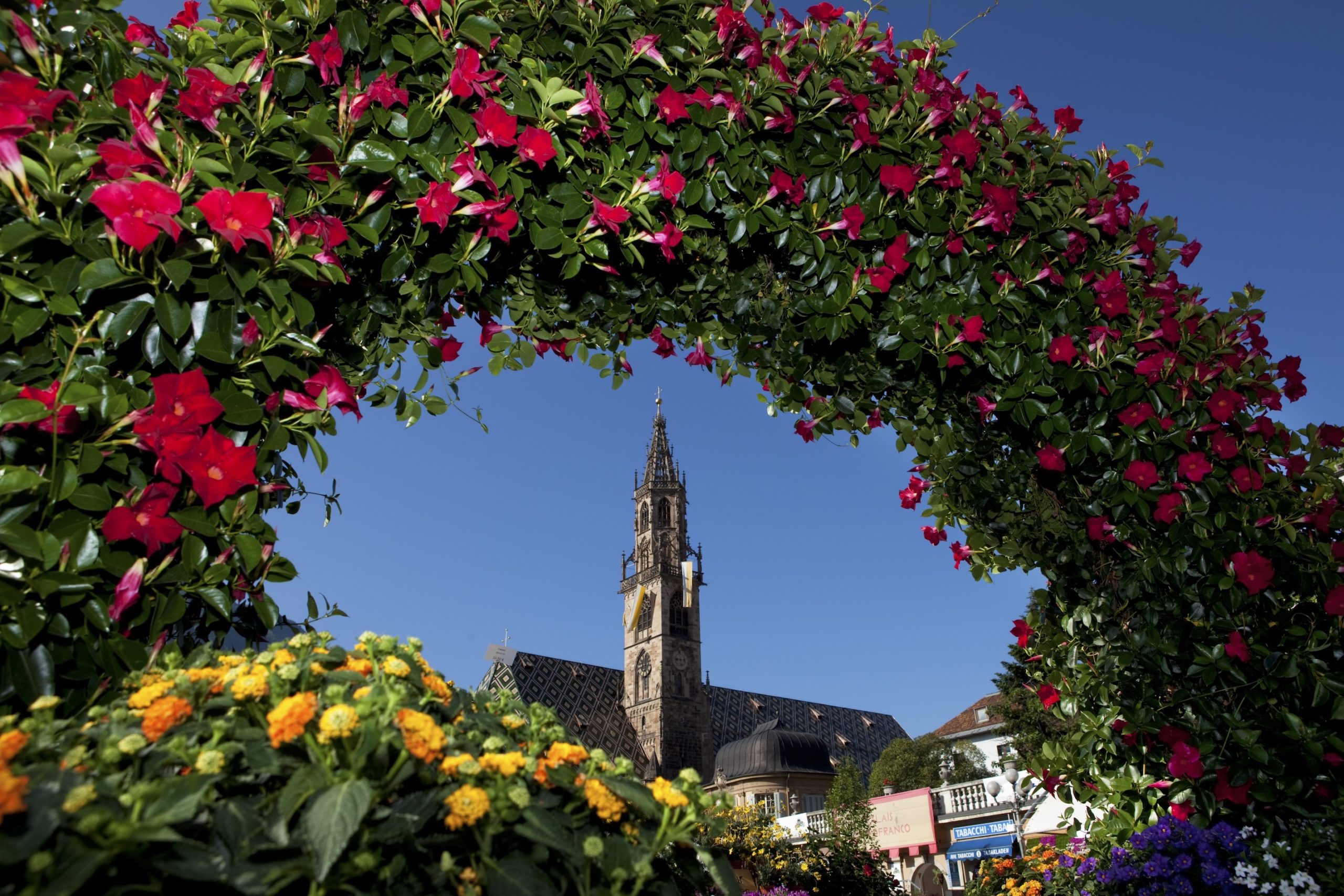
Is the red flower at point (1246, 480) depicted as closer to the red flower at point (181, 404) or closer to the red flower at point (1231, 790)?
the red flower at point (1231, 790)

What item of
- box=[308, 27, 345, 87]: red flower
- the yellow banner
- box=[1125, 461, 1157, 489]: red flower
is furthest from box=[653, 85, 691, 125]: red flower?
the yellow banner

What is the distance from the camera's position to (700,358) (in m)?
3.26

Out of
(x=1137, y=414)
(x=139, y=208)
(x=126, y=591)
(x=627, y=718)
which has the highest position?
(x=627, y=718)

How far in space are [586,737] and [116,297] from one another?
1914 inches

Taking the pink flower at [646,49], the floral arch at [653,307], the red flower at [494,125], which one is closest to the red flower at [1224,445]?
the floral arch at [653,307]

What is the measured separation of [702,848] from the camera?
127cm

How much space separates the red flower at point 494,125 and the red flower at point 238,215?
64cm

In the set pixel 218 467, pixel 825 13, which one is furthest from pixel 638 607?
pixel 218 467

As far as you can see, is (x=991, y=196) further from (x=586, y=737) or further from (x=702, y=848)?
(x=586, y=737)

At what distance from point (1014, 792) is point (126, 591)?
17.5 m

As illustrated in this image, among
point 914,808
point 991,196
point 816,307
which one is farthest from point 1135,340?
point 914,808

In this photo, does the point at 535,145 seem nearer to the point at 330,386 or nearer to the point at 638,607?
the point at 330,386

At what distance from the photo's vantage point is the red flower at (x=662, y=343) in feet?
10.0

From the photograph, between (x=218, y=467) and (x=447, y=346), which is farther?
(x=447, y=346)
